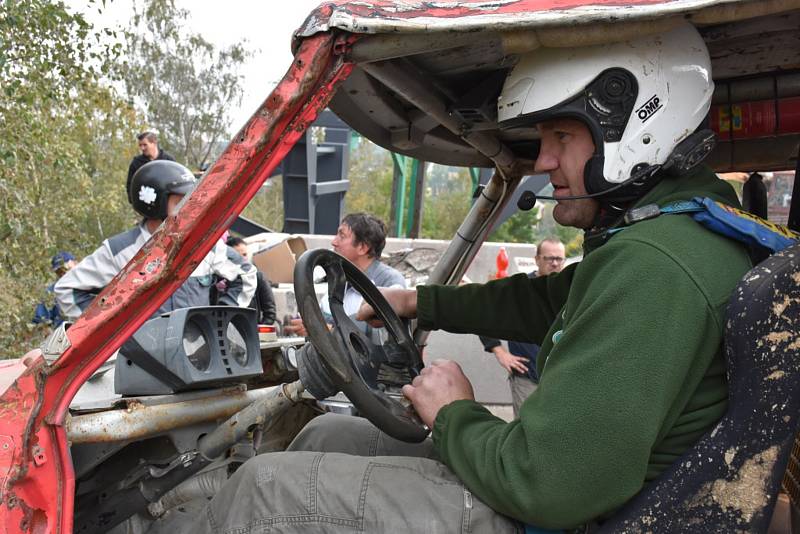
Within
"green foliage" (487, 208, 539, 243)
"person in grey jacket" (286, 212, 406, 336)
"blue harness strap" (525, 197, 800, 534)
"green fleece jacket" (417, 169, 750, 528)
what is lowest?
"green foliage" (487, 208, 539, 243)

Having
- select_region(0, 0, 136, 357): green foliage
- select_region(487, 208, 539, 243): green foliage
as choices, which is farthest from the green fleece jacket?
select_region(487, 208, 539, 243): green foliage

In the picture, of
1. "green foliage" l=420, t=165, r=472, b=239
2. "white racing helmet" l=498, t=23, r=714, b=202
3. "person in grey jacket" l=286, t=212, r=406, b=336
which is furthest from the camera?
"green foliage" l=420, t=165, r=472, b=239

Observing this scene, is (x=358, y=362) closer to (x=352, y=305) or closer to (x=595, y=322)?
(x=595, y=322)

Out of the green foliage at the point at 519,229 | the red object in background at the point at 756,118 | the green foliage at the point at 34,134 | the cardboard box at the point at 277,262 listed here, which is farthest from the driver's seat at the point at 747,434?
the green foliage at the point at 519,229

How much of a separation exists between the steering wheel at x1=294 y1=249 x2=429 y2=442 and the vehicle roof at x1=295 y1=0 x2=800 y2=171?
58cm

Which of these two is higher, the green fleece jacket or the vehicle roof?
the vehicle roof

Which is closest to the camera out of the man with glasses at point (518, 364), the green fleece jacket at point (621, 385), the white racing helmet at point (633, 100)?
the green fleece jacket at point (621, 385)

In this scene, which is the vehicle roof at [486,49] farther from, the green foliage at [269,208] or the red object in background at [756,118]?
the green foliage at [269,208]

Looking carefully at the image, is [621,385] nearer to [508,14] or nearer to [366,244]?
[508,14]

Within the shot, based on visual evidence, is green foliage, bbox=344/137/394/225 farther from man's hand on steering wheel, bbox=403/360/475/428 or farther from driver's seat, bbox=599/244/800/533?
driver's seat, bbox=599/244/800/533

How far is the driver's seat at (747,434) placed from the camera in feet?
4.66

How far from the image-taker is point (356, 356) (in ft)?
7.04

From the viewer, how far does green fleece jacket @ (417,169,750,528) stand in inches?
54.7

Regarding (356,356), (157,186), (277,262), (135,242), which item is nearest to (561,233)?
(277,262)
